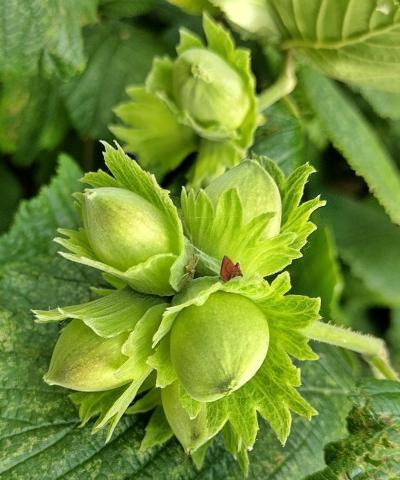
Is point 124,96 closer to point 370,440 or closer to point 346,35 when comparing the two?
point 346,35

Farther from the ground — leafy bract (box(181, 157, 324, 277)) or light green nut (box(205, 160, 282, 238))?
light green nut (box(205, 160, 282, 238))

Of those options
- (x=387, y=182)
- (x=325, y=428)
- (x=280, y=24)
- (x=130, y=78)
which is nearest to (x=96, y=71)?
(x=130, y=78)

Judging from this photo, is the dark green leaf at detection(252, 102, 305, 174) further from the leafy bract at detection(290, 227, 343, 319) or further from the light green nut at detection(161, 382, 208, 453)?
the light green nut at detection(161, 382, 208, 453)

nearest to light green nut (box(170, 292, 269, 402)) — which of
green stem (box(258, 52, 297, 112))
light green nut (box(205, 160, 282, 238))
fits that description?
light green nut (box(205, 160, 282, 238))

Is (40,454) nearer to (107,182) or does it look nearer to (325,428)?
(107,182)

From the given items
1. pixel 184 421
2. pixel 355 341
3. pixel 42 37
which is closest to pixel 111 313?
pixel 184 421
